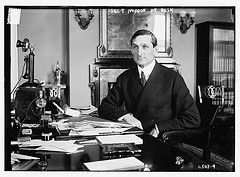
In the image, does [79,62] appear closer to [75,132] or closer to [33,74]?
[33,74]

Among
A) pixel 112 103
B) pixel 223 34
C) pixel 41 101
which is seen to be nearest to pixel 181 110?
pixel 112 103

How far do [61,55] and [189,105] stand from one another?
729 millimetres

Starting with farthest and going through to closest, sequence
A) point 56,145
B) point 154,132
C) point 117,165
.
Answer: point 154,132 → point 56,145 → point 117,165

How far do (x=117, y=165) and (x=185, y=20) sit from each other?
89cm

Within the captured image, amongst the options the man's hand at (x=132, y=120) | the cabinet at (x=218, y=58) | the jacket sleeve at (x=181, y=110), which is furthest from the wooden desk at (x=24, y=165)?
the cabinet at (x=218, y=58)

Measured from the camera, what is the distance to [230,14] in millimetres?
1587

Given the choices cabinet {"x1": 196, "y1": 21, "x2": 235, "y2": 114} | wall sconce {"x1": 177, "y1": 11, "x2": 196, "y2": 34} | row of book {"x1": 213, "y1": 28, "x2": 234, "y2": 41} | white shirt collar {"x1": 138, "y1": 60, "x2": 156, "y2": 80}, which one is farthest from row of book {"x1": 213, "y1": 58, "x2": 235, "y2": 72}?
white shirt collar {"x1": 138, "y1": 60, "x2": 156, "y2": 80}

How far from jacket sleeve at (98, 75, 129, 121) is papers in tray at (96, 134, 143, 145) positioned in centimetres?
23

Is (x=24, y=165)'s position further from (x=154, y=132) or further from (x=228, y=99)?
(x=228, y=99)

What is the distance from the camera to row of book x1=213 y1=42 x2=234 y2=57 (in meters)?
1.59

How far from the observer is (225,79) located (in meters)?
1.62

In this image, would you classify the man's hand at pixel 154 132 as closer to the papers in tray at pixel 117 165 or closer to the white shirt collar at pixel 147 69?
the white shirt collar at pixel 147 69

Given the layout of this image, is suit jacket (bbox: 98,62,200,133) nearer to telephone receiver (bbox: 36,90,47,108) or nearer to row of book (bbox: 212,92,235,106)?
row of book (bbox: 212,92,235,106)
